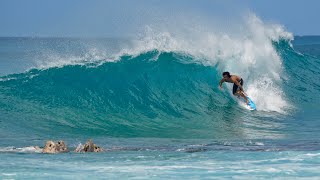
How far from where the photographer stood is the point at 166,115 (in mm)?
19859

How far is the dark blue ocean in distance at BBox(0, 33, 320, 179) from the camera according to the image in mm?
12164

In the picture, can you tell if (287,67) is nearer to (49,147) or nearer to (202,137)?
(202,137)

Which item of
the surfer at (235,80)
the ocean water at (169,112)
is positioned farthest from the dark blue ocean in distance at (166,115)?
the surfer at (235,80)

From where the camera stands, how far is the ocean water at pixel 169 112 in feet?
40.1

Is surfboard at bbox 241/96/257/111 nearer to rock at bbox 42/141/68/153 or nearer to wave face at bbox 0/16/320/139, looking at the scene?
wave face at bbox 0/16/320/139

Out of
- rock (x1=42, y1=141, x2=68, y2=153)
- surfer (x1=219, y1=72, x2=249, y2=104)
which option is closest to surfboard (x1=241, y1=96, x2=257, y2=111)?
surfer (x1=219, y1=72, x2=249, y2=104)

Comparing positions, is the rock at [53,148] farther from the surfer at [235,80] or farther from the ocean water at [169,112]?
the surfer at [235,80]

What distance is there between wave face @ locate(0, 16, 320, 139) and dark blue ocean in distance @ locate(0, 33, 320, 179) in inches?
1.2

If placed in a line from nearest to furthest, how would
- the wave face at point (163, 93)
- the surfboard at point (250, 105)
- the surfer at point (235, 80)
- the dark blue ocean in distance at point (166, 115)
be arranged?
the dark blue ocean in distance at point (166, 115)
the wave face at point (163, 93)
the surfer at point (235, 80)
the surfboard at point (250, 105)

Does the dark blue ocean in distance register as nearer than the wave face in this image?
Yes

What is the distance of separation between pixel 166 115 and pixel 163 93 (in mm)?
2005

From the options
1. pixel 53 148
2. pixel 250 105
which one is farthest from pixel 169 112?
pixel 53 148

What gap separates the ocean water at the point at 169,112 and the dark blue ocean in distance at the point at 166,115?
32 millimetres

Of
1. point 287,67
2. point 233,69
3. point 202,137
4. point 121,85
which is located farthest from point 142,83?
point 287,67
